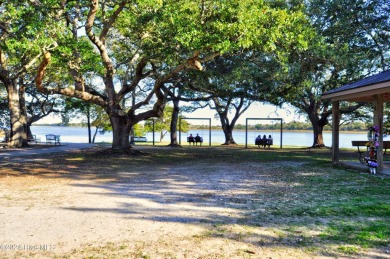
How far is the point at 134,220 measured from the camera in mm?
5012

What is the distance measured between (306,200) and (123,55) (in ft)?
47.6

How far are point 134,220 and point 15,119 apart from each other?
1864 cm

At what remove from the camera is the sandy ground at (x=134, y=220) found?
3.78m

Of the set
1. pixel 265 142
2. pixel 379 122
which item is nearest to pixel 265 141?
pixel 265 142

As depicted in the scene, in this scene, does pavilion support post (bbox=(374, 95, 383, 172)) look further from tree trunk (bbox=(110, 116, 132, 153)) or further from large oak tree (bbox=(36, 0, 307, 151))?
tree trunk (bbox=(110, 116, 132, 153))

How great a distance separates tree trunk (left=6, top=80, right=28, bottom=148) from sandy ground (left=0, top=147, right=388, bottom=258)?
13533 mm

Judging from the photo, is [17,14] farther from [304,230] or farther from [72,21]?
[304,230]

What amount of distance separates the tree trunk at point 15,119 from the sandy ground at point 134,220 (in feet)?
44.4

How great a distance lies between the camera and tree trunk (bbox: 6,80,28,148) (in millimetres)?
20500

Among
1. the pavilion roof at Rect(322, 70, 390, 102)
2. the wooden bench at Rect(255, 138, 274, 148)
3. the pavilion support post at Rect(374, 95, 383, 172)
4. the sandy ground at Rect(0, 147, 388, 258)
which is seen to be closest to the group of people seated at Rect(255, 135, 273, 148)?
the wooden bench at Rect(255, 138, 274, 148)

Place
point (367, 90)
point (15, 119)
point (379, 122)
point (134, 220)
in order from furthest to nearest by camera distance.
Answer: point (15, 119)
point (379, 122)
point (367, 90)
point (134, 220)

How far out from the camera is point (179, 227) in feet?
15.3

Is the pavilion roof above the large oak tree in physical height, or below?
below

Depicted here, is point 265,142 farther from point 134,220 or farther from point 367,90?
point 134,220
